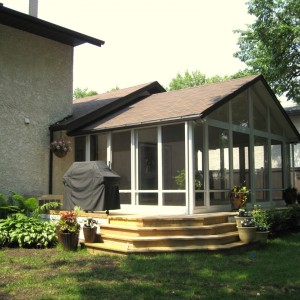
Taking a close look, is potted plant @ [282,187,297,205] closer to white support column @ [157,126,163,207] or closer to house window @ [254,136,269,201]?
Answer: house window @ [254,136,269,201]

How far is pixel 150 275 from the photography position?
6508 mm

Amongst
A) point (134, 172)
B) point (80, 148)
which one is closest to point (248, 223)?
point (134, 172)

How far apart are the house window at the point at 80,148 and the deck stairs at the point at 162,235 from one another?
4.13 metres


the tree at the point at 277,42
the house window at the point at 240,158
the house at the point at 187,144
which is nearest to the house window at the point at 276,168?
the house at the point at 187,144

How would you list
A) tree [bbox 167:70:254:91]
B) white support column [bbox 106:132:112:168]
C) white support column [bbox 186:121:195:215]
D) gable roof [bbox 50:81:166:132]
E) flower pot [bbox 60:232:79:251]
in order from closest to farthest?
flower pot [bbox 60:232:79:251] → white support column [bbox 186:121:195:215] → white support column [bbox 106:132:112:168] → gable roof [bbox 50:81:166:132] → tree [bbox 167:70:254:91]

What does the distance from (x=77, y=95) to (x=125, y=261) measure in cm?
4885

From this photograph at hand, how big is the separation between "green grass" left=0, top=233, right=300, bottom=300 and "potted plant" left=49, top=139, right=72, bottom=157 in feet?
14.0

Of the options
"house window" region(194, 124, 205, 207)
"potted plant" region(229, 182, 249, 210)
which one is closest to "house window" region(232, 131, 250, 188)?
"potted plant" region(229, 182, 249, 210)

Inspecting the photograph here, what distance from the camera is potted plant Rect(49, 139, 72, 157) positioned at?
12562 millimetres

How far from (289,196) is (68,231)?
8.77 m

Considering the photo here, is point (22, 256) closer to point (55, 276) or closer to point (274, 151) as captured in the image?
point (55, 276)

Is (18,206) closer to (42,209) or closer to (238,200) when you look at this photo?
(42,209)

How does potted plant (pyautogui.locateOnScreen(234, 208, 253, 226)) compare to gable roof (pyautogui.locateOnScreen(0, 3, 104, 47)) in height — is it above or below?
below

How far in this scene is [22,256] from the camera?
328 inches
